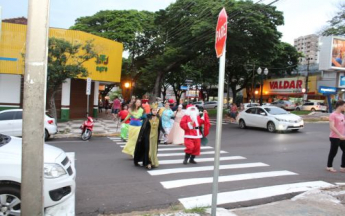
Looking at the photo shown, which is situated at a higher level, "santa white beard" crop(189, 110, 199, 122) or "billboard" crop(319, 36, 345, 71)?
"billboard" crop(319, 36, 345, 71)

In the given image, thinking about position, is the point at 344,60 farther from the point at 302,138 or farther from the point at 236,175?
the point at 236,175

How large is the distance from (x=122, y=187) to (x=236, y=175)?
2.75 metres

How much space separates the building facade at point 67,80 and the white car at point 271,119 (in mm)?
9426

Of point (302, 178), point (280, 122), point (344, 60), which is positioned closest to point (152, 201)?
point (302, 178)

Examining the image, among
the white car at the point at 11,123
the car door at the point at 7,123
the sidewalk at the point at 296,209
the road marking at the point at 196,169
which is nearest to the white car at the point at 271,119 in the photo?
the road marking at the point at 196,169

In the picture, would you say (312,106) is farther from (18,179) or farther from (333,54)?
(18,179)

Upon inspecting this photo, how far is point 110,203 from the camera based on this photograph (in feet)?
16.6

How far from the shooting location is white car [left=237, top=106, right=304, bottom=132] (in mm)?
15992

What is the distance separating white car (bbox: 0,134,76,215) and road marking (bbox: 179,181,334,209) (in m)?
1.97

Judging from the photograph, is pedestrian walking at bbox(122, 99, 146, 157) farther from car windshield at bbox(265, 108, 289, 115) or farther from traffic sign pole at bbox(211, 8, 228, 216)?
car windshield at bbox(265, 108, 289, 115)

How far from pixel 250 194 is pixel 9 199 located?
159 inches

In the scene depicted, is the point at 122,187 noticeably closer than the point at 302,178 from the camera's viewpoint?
Yes

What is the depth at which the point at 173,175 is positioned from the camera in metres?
7.02

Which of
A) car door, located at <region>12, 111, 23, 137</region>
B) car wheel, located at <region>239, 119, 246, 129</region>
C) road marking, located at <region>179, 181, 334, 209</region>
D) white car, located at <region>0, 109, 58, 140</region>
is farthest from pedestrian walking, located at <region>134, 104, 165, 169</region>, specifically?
car wheel, located at <region>239, 119, 246, 129</region>
